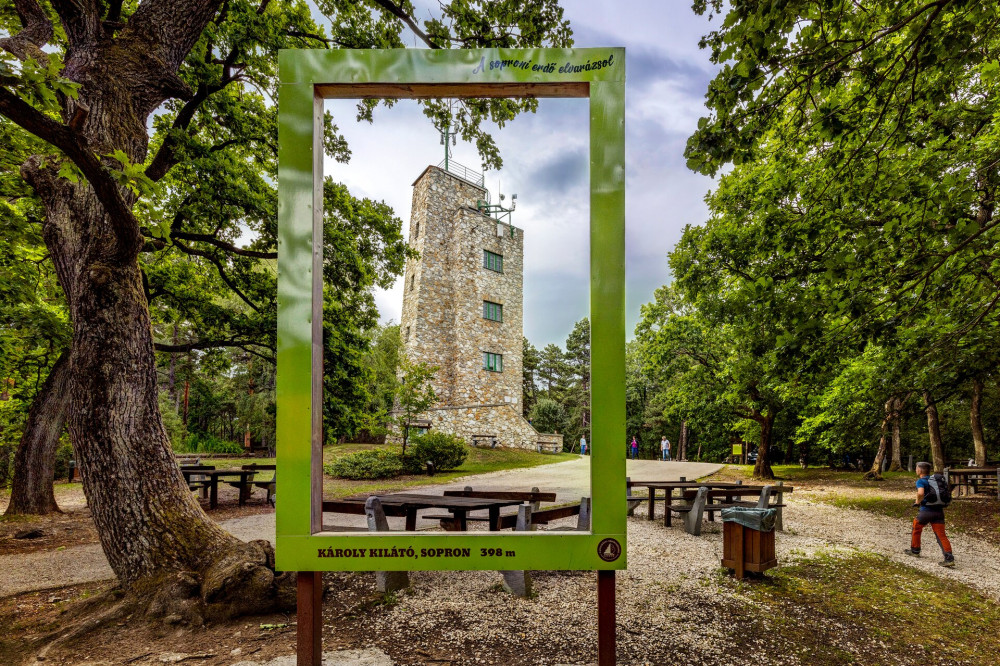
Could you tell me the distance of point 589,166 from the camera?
253cm

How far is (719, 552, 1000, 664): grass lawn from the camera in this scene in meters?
3.77

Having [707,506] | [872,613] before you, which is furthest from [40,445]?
[872,613]

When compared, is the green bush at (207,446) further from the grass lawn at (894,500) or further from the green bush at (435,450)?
the grass lawn at (894,500)

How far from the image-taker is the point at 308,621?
8.45 ft

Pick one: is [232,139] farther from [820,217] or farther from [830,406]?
[830,406]

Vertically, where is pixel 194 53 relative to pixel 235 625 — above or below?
above

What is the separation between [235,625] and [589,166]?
441cm

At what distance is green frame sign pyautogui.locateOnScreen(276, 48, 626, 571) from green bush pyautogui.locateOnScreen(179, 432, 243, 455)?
25442mm

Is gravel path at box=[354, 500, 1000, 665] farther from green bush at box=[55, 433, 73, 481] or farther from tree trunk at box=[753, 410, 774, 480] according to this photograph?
green bush at box=[55, 433, 73, 481]

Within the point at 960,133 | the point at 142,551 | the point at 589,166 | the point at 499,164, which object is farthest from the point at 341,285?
the point at 960,133

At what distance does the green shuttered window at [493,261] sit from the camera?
24.4 m

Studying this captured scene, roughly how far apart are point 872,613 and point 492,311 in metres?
21.0

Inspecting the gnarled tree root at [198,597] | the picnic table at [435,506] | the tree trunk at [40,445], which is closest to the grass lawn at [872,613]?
the picnic table at [435,506]

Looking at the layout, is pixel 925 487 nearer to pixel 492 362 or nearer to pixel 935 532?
pixel 935 532
